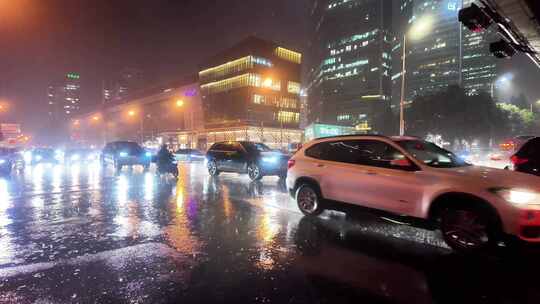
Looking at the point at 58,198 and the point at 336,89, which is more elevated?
the point at 336,89

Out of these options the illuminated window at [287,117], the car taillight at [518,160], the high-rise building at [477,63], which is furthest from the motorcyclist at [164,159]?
the high-rise building at [477,63]

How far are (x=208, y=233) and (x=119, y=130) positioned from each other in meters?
140

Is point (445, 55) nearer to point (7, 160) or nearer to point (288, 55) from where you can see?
point (288, 55)

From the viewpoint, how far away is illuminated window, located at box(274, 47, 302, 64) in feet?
280

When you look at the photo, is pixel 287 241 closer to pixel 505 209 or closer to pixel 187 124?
pixel 505 209

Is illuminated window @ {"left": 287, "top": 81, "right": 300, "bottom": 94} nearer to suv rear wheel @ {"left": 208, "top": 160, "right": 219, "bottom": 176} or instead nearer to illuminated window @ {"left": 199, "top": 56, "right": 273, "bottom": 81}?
illuminated window @ {"left": 199, "top": 56, "right": 273, "bottom": 81}

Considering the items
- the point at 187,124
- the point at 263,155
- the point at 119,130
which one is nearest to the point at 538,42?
the point at 263,155

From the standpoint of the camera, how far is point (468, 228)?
4.93 metres

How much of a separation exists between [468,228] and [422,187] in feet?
2.91

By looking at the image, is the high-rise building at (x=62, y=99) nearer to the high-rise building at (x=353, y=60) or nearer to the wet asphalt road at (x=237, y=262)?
the high-rise building at (x=353, y=60)

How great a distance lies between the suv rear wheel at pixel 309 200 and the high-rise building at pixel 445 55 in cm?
12909

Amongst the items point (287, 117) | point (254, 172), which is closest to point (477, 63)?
point (287, 117)

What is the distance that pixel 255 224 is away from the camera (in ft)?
22.5

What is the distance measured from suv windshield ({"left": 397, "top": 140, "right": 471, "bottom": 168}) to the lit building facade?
231ft
